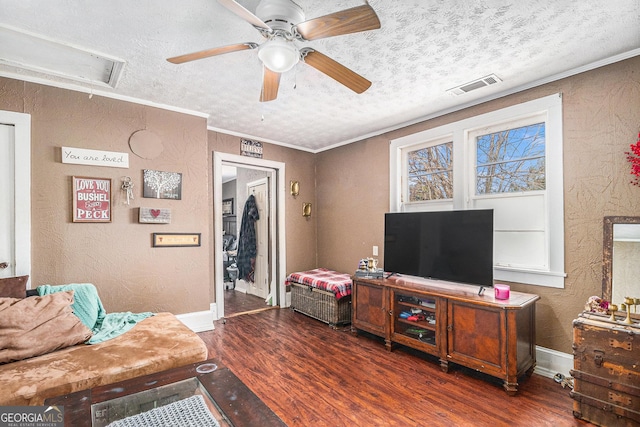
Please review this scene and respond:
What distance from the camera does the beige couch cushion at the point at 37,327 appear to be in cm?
186

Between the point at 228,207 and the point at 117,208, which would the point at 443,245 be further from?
the point at 228,207

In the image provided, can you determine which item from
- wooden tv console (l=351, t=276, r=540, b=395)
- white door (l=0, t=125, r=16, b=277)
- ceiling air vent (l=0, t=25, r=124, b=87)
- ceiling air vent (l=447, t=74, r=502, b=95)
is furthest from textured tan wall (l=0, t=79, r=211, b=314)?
ceiling air vent (l=447, t=74, r=502, b=95)

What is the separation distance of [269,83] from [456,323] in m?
2.41

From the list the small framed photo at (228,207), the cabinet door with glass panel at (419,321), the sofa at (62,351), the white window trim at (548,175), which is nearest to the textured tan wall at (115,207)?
the sofa at (62,351)

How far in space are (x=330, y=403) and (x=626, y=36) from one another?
3.18 metres

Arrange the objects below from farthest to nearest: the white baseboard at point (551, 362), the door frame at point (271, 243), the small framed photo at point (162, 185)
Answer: the door frame at point (271, 243)
the small framed photo at point (162, 185)
the white baseboard at point (551, 362)

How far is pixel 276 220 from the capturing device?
4699 millimetres

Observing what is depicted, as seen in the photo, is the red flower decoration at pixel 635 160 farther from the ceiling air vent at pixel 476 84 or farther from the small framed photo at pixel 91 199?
the small framed photo at pixel 91 199

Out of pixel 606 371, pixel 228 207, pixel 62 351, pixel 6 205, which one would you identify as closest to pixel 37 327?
pixel 62 351

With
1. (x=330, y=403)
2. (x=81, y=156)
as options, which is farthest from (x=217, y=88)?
(x=330, y=403)

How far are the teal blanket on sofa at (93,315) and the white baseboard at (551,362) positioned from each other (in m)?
3.34

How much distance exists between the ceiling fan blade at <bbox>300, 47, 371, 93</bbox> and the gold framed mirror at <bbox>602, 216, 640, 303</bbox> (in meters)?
2.06

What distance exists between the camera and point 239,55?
2262 millimetres

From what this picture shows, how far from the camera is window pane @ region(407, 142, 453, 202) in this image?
11.2ft
